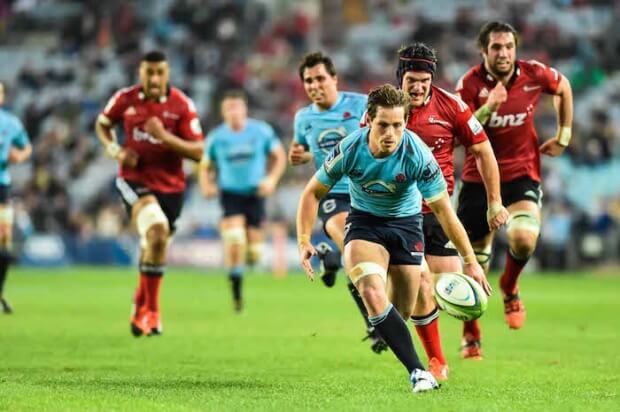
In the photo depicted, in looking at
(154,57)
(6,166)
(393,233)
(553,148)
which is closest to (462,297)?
(393,233)

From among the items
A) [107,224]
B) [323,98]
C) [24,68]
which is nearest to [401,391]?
[323,98]

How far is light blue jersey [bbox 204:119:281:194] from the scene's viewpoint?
1848 cm

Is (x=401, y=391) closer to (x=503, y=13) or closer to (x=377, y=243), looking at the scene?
(x=377, y=243)

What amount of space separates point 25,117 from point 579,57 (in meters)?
15.6

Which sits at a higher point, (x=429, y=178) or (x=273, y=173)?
(x=429, y=178)

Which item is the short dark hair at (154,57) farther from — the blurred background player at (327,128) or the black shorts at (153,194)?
the blurred background player at (327,128)

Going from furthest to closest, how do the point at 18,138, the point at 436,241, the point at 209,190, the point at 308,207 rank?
the point at 209,190 → the point at 18,138 → the point at 436,241 → the point at 308,207

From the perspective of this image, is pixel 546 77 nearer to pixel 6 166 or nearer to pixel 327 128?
pixel 327 128

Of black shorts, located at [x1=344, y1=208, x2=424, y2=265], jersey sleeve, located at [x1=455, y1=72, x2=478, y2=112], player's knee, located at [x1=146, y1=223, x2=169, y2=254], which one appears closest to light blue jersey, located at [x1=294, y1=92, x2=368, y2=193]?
jersey sleeve, located at [x1=455, y1=72, x2=478, y2=112]

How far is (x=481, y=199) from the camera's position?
11.8 meters

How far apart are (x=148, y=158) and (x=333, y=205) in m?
2.76

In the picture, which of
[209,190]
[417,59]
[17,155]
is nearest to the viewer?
[417,59]

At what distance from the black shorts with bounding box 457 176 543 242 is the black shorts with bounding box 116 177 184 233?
3.61 meters

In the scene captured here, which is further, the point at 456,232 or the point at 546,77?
the point at 546,77
